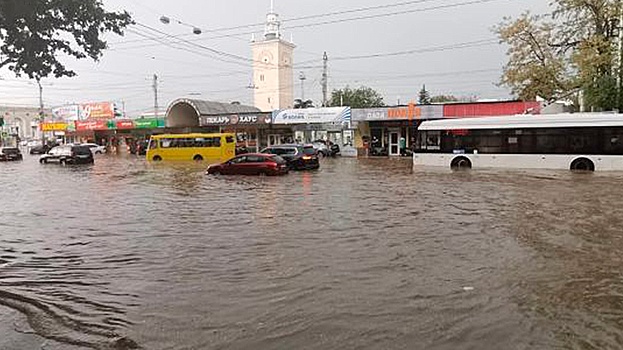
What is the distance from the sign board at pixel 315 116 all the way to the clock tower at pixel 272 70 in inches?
1775

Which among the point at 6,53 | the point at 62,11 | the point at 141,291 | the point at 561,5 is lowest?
the point at 141,291

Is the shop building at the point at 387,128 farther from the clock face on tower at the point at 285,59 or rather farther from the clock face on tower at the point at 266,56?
the clock face on tower at the point at 266,56

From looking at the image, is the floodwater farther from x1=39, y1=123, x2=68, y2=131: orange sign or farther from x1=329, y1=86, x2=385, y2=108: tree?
x1=329, y1=86, x2=385, y2=108: tree

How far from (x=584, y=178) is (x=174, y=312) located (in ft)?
65.2

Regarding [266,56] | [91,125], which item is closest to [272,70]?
[266,56]

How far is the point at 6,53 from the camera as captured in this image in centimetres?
860

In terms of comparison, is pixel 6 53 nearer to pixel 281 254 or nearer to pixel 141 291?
pixel 141 291

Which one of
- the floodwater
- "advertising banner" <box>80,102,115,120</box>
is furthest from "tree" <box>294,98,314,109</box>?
the floodwater

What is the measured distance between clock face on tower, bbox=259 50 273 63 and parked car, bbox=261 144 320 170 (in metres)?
65.5

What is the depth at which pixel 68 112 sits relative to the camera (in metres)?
74.4

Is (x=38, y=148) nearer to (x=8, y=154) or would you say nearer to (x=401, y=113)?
(x=8, y=154)

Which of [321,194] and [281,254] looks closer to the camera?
[281,254]

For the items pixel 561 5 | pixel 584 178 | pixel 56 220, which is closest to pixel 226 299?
pixel 56 220

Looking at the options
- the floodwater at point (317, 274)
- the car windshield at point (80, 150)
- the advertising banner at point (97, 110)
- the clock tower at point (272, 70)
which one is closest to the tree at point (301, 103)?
the clock tower at point (272, 70)
